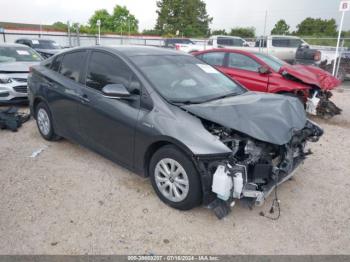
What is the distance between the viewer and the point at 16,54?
27.0 feet

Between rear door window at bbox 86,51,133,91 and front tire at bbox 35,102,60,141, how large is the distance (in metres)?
1.29

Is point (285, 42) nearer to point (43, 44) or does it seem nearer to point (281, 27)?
point (43, 44)

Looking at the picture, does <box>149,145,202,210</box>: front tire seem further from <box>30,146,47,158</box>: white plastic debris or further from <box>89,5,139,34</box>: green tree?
<box>89,5,139,34</box>: green tree

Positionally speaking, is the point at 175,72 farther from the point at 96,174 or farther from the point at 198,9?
the point at 198,9

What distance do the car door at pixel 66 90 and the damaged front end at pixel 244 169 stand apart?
79.9 inches

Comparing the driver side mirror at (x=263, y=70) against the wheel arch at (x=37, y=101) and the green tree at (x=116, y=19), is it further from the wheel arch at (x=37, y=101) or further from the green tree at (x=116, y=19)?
the green tree at (x=116, y=19)

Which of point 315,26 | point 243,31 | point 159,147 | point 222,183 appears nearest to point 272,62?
point 159,147

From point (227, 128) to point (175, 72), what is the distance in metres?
1.12

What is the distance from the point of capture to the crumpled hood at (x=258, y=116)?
2.95 m

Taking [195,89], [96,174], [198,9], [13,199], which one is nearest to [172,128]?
[195,89]

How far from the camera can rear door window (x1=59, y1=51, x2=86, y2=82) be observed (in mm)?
4223

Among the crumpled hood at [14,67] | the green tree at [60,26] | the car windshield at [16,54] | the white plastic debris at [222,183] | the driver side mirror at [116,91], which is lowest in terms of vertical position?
the white plastic debris at [222,183]


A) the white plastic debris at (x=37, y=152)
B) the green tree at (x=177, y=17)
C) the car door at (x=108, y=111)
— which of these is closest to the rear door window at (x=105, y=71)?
the car door at (x=108, y=111)

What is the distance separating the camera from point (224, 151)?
283 centimetres
